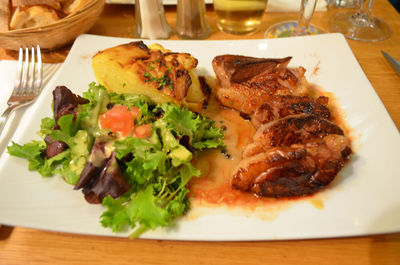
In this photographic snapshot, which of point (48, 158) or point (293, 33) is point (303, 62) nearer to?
point (293, 33)

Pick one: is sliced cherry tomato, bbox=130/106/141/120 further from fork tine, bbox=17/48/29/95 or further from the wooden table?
fork tine, bbox=17/48/29/95

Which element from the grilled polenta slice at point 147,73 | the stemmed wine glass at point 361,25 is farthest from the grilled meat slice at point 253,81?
the stemmed wine glass at point 361,25

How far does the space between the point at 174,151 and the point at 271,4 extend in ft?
9.26

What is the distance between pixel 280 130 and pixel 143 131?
0.93 metres

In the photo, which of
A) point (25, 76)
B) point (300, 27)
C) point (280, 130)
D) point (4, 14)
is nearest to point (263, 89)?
point (280, 130)

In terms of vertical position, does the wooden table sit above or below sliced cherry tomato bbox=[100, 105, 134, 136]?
below

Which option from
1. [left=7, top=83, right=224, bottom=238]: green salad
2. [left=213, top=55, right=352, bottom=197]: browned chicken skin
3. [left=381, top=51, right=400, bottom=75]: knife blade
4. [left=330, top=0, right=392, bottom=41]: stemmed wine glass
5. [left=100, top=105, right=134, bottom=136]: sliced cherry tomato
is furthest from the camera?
[left=330, top=0, right=392, bottom=41]: stemmed wine glass

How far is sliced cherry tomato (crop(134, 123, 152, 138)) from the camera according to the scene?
6.44 feet

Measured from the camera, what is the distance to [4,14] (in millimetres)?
2902

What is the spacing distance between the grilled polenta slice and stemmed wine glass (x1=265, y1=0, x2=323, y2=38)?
1.59 m

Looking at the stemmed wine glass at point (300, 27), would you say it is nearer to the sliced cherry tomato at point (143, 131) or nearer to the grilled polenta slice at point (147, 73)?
the grilled polenta slice at point (147, 73)

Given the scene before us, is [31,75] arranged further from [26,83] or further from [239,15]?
[239,15]

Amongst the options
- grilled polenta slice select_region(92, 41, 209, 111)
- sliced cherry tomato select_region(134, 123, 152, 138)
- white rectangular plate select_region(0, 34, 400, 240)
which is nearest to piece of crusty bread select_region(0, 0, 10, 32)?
white rectangular plate select_region(0, 34, 400, 240)

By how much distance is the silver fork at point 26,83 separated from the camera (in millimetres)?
2516
